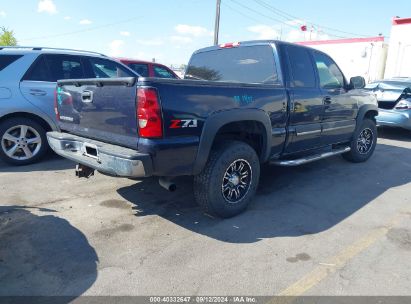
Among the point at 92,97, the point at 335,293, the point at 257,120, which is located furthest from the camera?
the point at 257,120

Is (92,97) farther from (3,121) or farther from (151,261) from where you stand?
(3,121)

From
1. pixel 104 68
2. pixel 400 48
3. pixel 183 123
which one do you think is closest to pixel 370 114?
pixel 183 123

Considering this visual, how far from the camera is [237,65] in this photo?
474 centimetres

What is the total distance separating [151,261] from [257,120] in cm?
186

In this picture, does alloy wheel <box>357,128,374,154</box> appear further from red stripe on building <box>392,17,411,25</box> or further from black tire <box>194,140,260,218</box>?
red stripe on building <box>392,17,411,25</box>

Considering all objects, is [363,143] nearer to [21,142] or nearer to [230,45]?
[230,45]

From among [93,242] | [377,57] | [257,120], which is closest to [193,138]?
[257,120]

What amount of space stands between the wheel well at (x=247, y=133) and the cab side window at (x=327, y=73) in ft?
5.17

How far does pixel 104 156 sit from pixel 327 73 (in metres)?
3.67

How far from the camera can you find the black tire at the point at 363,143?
620cm

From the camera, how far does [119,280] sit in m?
2.72

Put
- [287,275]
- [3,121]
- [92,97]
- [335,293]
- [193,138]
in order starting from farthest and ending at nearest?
[3,121], [92,97], [193,138], [287,275], [335,293]

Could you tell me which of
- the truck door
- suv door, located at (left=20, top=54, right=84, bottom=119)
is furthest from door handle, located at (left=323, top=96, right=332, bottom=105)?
suv door, located at (left=20, top=54, right=84, bottom=119)

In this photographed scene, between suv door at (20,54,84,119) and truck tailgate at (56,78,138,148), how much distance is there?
1.37 m
